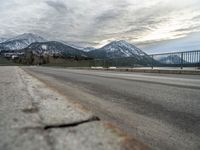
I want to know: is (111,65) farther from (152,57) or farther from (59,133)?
(59,133)

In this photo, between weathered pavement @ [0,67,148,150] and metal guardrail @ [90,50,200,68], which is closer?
weathered pavement @ [0,67,148,150]

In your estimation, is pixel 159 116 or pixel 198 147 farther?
pixel 159 116

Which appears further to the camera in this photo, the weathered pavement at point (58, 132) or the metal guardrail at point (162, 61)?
the metal guardrail at point (162, 61)

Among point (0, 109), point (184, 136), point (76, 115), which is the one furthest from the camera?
point (184, 136)

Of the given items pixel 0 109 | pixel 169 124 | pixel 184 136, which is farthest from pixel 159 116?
pixel 0 109

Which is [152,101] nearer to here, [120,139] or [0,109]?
[0,109]

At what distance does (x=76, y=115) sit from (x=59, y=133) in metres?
0.49

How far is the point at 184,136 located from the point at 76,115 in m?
1.31

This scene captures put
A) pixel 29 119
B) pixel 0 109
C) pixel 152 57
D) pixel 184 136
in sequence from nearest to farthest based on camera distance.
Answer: pixel 29 119 → pixel 0 109 → pixel 184 136 → pixel 152 57

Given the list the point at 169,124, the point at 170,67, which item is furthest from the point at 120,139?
the point at 170,67

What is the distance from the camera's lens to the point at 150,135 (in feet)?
9.30

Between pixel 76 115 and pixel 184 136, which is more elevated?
pixel 76 115

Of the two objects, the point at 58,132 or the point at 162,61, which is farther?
the point at 162,61

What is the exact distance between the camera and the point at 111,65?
34.1 m
